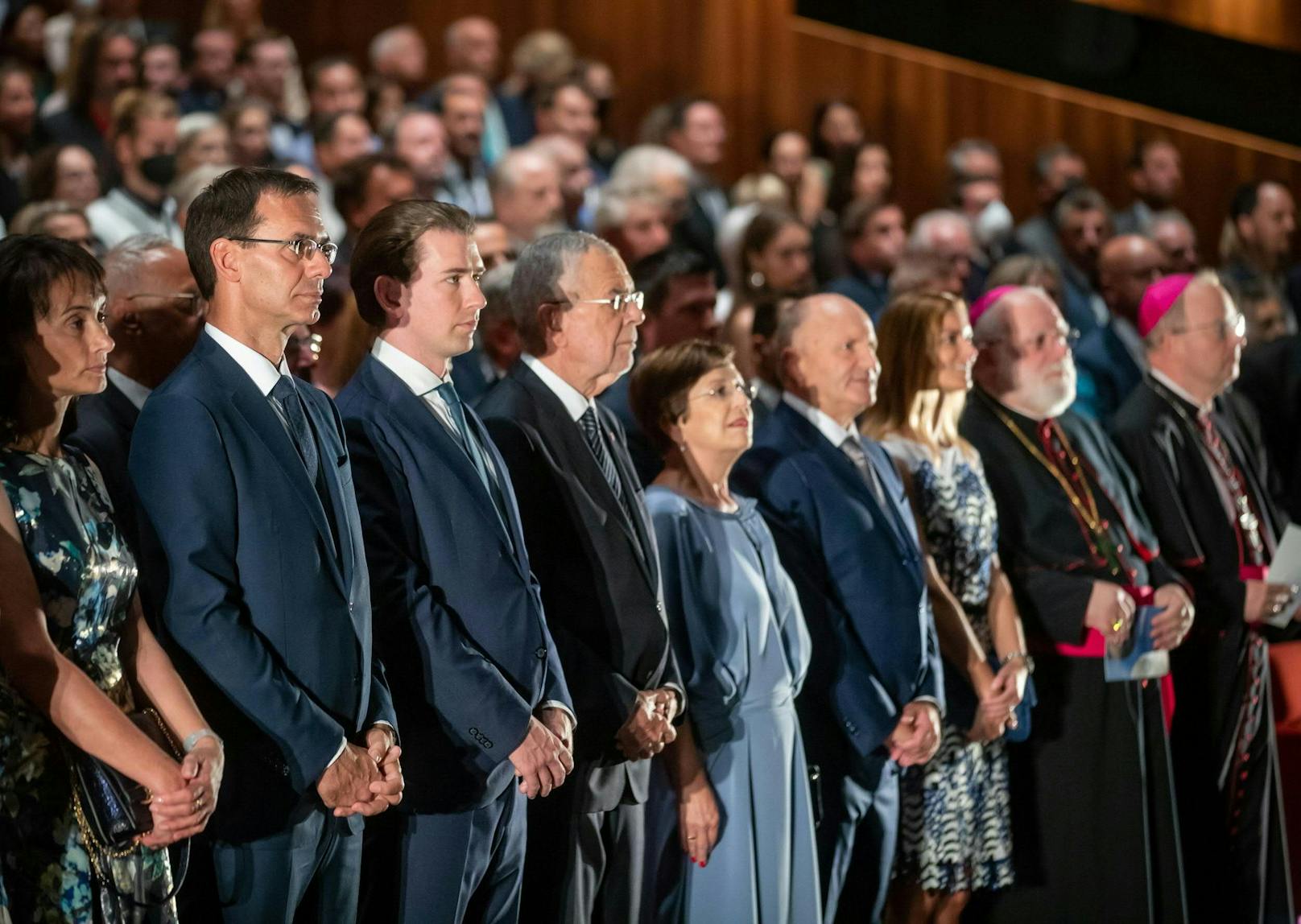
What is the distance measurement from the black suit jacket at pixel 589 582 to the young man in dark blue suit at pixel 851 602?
21.8 inches

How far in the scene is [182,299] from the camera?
2.99m

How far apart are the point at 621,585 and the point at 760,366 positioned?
125 cm

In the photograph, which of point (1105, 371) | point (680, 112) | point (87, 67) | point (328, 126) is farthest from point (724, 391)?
point (680, 112)

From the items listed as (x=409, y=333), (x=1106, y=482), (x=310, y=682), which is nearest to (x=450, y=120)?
(x=1106, y=482)

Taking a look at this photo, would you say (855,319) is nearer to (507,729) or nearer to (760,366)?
(760,366)

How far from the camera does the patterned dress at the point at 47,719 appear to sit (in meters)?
2.17

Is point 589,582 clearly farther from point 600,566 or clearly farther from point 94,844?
point 94,844

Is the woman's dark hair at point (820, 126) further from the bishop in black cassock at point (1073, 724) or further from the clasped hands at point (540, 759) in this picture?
the clasped hands at point (540, 759)

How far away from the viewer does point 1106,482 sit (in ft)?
13.1

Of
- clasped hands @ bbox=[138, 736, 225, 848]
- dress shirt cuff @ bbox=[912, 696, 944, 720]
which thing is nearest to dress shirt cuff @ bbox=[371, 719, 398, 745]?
clasped hands @ bbox=[138, 736, 225, 848]

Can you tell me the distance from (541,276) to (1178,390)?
1878mm

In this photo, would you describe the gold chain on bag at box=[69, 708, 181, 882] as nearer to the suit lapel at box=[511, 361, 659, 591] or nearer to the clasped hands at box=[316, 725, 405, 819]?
the clasped hands at box=[316, 725, 405, 819]

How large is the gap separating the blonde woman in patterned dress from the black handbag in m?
1.80

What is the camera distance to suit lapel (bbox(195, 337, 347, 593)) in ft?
7.79
